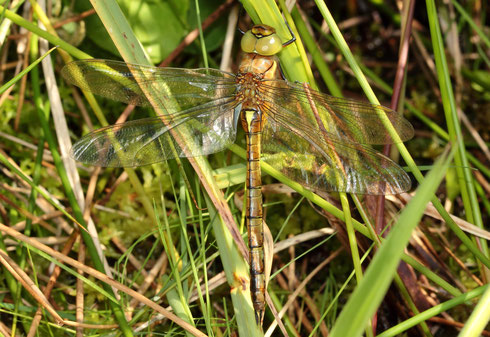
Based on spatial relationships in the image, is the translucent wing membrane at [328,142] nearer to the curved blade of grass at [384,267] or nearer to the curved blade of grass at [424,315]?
the curved blade of grass at [424,315]

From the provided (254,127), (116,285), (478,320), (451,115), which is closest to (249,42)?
(254,127)

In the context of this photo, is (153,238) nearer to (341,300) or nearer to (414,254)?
(341,300)

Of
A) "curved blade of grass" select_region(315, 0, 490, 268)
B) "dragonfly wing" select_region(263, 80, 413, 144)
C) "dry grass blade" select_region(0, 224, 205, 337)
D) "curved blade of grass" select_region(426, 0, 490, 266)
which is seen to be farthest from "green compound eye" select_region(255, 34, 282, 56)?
"dry grass blade" select_region(0, 224, 205, 337)

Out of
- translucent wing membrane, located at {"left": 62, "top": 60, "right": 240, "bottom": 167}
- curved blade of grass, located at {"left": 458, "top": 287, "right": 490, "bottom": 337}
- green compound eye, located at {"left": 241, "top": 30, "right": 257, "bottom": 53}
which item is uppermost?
green compound eye, located at {"left": 241, "top": 30, "right": 257, "bottom": 53}

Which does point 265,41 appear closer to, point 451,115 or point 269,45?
point 269,45

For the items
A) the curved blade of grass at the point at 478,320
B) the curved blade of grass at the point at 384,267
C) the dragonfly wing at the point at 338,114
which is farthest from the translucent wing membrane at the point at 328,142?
the curved blade of grass at the point at 384,267

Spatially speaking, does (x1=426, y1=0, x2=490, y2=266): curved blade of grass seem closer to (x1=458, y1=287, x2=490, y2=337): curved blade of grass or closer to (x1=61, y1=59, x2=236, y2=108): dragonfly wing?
(x1=458, y1=287, x2=490, y2=337): curved blade of grass
